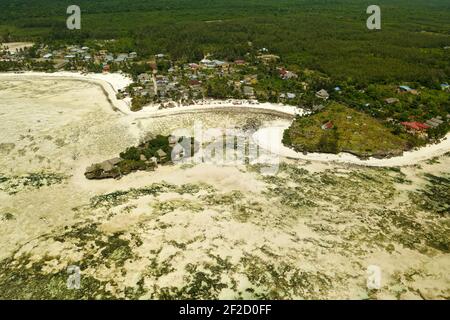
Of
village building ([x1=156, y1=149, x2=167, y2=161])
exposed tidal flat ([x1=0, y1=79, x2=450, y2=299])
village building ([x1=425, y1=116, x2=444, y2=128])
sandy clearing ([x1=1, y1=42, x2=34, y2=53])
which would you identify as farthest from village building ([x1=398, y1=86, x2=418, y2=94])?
sandy clearing ([x1=1, y1=42, x2=34, y2=53])

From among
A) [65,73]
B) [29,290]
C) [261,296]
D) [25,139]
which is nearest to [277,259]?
[261,296]

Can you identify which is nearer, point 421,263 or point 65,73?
point 421,263

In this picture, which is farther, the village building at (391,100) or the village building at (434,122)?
the village building at (391,100)

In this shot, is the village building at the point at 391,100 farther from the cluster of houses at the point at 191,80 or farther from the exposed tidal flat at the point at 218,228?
the exposed tidal flat at the point at 218,228

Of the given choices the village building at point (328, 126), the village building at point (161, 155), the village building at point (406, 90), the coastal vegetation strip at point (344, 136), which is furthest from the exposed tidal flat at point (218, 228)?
the village building at point (406, 90)

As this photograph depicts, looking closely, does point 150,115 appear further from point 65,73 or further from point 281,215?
point 65,73
